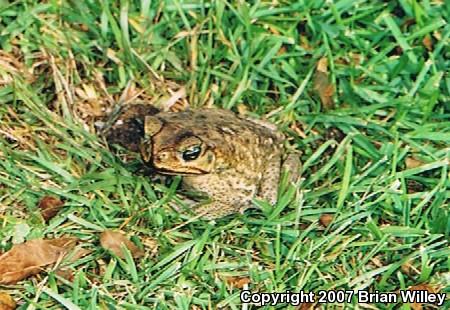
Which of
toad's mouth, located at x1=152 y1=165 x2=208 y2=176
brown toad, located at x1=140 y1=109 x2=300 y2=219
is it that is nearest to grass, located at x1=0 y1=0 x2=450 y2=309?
brown toad, located at x1=140 y1=109 x2=300 y2=219

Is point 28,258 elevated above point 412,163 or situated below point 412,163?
below

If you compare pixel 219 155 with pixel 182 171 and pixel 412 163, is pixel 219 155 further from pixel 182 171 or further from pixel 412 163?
pixel 412 163

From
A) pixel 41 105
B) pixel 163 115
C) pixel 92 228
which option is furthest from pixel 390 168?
pixel 41 105

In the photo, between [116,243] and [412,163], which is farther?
[412,163]

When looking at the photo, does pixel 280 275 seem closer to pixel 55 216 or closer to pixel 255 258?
pixel 255 258

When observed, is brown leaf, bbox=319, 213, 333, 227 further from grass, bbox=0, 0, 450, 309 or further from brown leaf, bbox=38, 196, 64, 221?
brown leaf, bbox=38, 196, 64, 221

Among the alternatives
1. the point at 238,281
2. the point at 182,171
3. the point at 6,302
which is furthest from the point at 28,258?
the point at 238,281

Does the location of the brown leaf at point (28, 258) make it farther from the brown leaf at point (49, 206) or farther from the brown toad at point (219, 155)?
the brown toad at point (219, 155)
